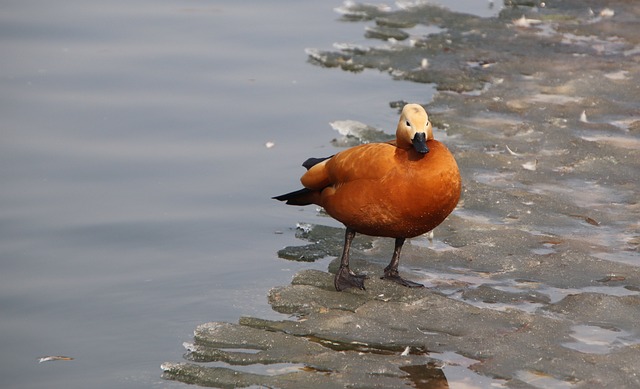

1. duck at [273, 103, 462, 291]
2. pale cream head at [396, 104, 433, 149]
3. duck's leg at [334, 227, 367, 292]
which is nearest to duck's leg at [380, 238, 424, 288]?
duck at [273, 103, 462, 291]

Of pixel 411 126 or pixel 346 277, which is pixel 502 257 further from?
pixel 411 126

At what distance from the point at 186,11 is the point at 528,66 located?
4.27 meters

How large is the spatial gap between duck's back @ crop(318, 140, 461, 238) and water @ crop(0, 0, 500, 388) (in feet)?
2.41

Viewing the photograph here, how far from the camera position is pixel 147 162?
870 cm

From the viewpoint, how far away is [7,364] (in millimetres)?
5805

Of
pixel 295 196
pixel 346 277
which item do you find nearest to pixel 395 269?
pixel 346 277

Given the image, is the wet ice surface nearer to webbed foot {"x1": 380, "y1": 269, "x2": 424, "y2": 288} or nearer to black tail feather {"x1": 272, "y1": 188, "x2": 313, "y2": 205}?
webbed foot {"x1": 380, "y1": 269, "x2": 424, "y2": 288}

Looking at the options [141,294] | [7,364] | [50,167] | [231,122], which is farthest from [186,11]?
[7,364]

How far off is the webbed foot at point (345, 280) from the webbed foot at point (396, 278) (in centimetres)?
16

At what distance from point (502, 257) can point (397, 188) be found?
0.96m

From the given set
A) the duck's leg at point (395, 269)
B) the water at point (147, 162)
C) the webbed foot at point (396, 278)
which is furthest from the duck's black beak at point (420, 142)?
the water at point (147, 162)

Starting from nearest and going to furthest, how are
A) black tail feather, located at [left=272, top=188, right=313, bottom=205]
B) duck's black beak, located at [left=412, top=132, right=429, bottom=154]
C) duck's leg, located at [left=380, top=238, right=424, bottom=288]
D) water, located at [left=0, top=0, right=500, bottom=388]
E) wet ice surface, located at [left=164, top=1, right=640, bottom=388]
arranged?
wet ice surface, located at [left=164, top=1, right=640, bottom=388] < duck's black beak, located at [left=412, top=132, right=429, bottom=154] < water, located at [left=0, top=0, right=500, bottom=388] < duck's leg, located at [left=380, top=238, right=424, bottom=288] < black tail feather, located at [left=272, top=188, right=313, bottom=205]

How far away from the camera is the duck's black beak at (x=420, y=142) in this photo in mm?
5938

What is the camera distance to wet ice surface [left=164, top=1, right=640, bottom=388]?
5.29 meters
